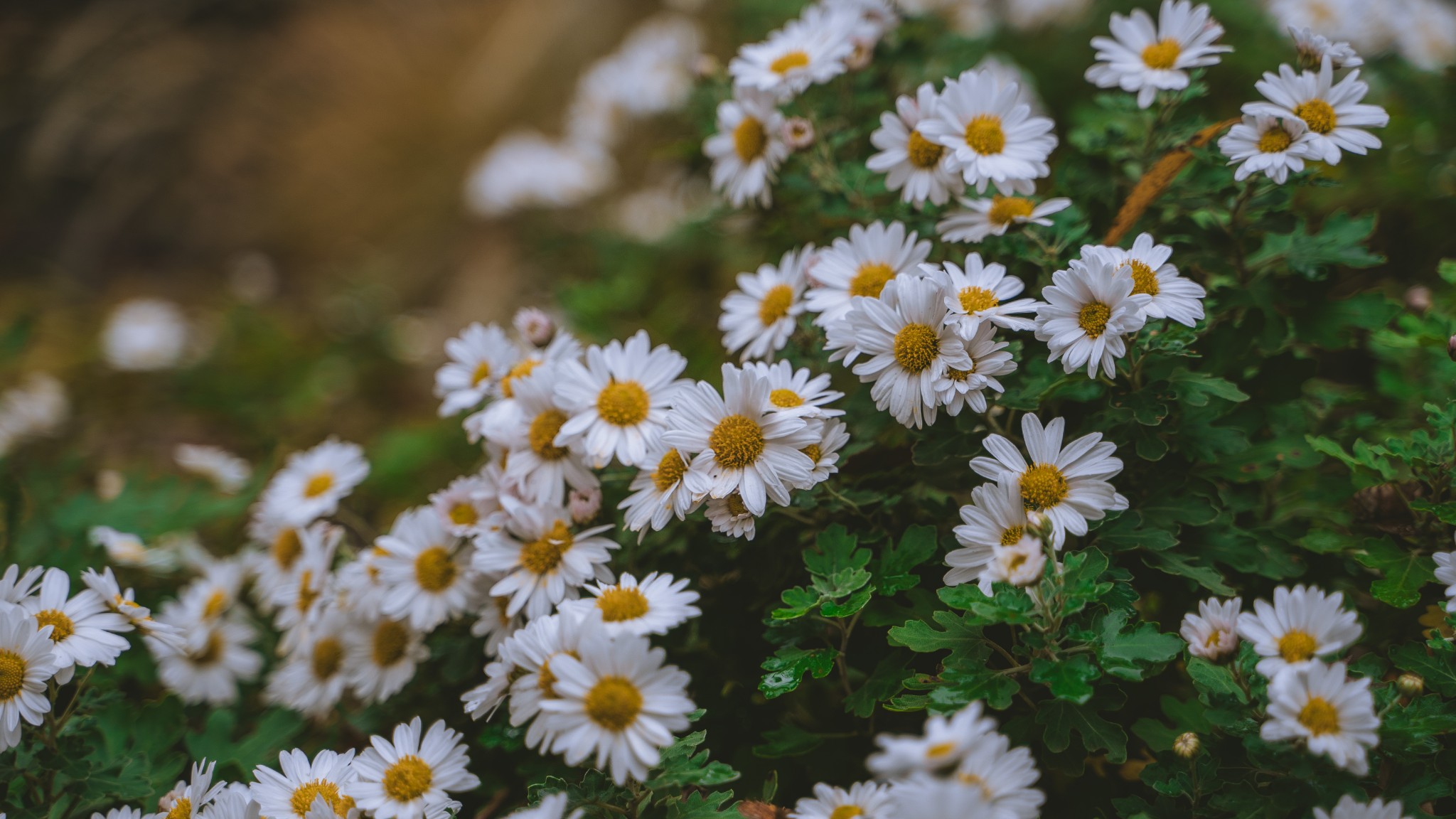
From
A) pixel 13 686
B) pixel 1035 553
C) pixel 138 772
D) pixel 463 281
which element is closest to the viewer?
pixel 1035 553

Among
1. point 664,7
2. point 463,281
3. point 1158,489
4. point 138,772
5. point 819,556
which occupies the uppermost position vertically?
point 664,7

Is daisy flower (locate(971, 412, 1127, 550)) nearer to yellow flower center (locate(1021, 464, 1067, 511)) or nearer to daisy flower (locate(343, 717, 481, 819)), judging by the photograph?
yellow flower center (locate(1021, 464, 1067, 511))

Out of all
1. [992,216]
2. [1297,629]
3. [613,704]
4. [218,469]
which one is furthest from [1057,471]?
[218,469]

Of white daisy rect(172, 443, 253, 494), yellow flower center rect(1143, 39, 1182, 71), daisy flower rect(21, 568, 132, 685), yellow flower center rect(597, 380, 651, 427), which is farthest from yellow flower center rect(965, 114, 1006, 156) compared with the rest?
white daisy rect(172, 443, 253, 494)

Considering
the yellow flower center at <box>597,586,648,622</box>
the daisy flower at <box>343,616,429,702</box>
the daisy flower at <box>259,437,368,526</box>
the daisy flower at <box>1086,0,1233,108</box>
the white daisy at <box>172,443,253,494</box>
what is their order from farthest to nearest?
the white daisy at <box>172,443,253,494</box> → the daisy flower at <box>259,437,368,526</box> → the daisy flower at <box>343,616,429,702</box> → the daisy flower at <box>1086,0,1233,108</box> → the yellow flower center at <box>597,586,648,622</box>

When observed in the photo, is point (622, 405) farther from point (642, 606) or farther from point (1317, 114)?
point (1317, 114)

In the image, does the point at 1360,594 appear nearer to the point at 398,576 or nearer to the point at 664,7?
the point at 398,576

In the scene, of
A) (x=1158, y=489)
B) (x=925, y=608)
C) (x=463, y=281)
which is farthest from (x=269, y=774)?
(x=463, y=281)
